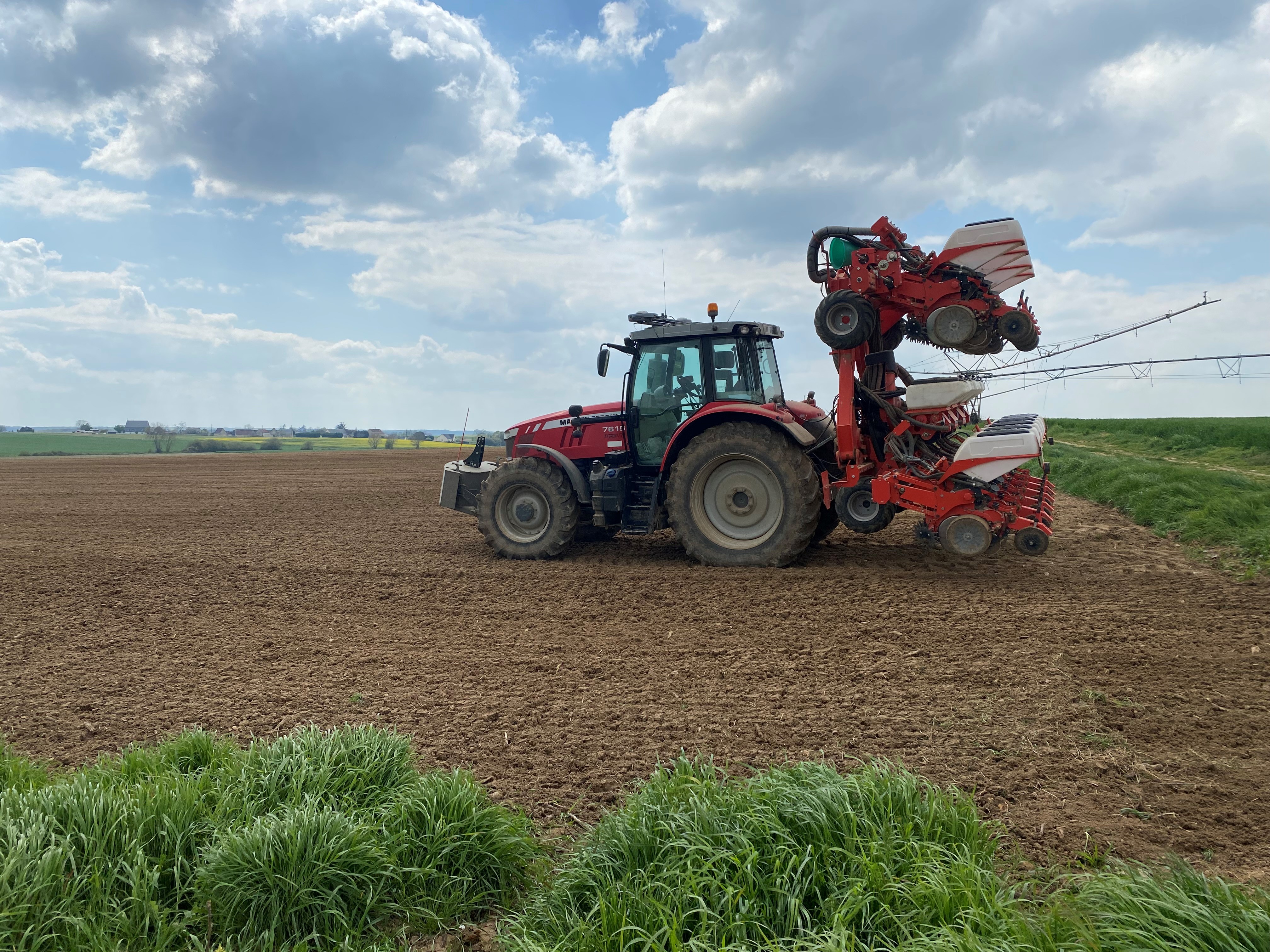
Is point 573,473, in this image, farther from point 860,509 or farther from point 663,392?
point 860,509

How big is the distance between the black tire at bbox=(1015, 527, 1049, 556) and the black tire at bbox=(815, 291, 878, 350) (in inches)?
90.8

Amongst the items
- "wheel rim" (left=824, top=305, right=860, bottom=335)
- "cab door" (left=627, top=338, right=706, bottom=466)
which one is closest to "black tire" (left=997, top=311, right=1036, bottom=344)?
"wheel rim" (left=824, top=305, right=860, bottom=335)

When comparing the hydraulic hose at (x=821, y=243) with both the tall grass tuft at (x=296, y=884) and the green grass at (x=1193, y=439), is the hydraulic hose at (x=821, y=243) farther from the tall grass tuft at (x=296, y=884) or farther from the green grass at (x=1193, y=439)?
the green grass at (x=1193, y=439)

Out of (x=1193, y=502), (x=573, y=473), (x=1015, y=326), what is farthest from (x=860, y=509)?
(x=1193, y=502)

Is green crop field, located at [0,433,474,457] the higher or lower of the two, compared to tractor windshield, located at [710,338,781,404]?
lower

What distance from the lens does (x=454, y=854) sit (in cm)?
306

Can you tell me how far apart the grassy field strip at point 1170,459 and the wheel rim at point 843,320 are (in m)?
9.72

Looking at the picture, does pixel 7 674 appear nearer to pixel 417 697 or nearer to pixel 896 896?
pixel 417 697

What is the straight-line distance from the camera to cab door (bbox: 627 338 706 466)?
8914mm

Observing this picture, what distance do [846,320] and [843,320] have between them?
27 millimetres

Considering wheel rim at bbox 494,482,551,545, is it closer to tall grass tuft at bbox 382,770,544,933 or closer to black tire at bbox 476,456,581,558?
black tire at bbox 476,456,581,558

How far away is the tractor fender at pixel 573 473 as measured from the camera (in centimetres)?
934

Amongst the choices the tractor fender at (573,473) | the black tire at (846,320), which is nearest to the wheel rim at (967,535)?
the black tire at (846,320)

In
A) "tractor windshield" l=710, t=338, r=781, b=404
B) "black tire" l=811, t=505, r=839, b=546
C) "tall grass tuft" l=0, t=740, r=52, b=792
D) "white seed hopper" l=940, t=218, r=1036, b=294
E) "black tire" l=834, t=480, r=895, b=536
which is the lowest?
"tall grass tuft" l=0, t=740, r=52, b=792
